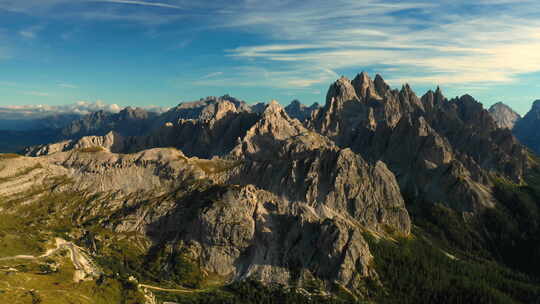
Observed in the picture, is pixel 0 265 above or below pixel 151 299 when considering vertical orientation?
above

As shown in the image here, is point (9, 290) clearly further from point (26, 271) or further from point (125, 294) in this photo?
point (125, 294)

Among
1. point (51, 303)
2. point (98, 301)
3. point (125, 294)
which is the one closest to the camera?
point (51, 303)

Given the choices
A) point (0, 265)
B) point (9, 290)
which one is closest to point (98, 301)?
point (9, 290)

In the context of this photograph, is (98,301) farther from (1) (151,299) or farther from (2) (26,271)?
(2) (26,271)

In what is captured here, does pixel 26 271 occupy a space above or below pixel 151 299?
above

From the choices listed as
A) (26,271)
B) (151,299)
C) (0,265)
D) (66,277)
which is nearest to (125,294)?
(151,299)

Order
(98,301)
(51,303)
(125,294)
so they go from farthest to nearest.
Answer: (125,294), (98,301), (51,303)

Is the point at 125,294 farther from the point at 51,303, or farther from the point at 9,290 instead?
the point at 9,290

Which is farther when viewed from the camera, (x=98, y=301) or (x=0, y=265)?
(x=0, y=265)
